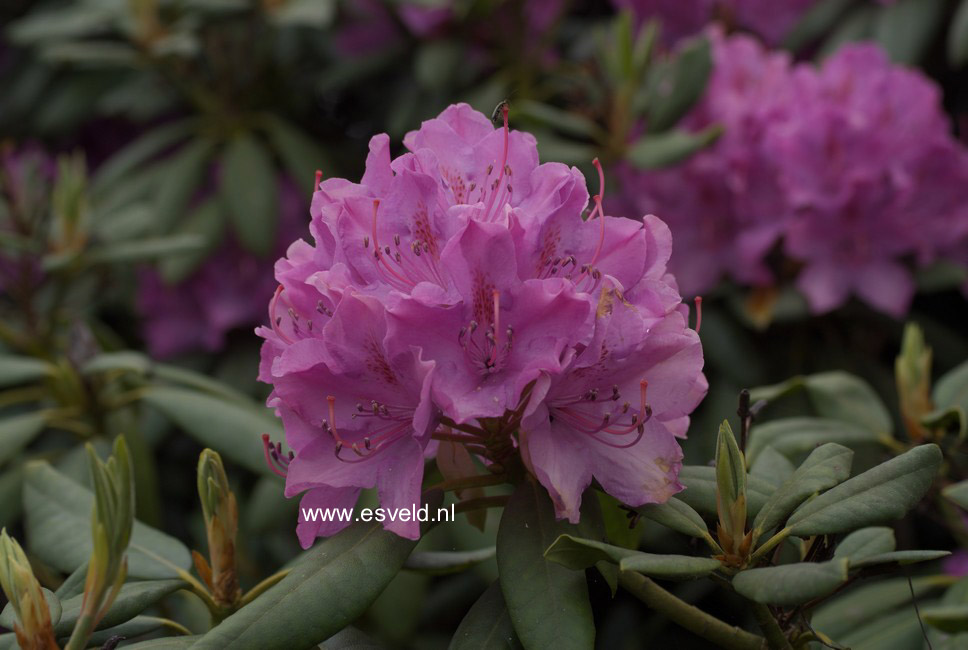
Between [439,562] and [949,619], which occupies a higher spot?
[949,619]

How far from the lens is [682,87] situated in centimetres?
175

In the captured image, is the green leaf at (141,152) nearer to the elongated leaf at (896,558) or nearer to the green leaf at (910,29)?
the green leaf at (910,29)

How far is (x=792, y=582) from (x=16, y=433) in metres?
1.09

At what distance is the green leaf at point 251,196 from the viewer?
6.52ft

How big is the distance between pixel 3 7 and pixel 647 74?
1633 millimetres

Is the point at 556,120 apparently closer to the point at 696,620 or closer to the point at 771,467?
the point at 771,467

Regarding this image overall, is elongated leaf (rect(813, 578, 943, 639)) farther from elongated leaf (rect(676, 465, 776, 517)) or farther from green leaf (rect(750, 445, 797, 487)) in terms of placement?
elongated leaf (rect(676, 465, 776, 517))

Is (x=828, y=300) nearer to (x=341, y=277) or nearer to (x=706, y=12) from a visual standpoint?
(x=706, y=12)

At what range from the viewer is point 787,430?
1.16 m

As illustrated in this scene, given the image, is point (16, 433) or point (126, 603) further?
point (16, 433)

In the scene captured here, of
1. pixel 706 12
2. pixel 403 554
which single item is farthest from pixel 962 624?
pixel 706 12

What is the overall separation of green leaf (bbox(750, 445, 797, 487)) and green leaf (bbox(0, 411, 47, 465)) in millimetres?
960

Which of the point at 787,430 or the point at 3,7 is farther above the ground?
the point at 3,7

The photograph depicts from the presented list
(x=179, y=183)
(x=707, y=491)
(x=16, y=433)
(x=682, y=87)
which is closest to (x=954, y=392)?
(x=707, y=491)
